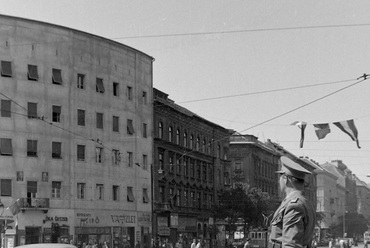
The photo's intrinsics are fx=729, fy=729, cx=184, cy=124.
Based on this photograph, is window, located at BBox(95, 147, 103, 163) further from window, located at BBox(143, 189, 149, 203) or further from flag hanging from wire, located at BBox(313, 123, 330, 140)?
flag hanging from wire, located at BBox(313, 123, 330, 140)

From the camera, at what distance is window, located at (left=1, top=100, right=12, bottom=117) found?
50.6m

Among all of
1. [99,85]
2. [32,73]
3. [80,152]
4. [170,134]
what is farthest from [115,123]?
[170,134]

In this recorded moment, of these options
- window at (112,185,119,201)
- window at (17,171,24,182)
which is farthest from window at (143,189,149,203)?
window at (17,171,24,182)

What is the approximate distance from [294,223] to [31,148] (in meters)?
47.0

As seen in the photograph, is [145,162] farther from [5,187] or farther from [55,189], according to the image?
[5,187]

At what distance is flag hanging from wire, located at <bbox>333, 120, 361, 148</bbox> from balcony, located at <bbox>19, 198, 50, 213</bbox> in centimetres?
3016

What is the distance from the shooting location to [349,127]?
25.0 meters

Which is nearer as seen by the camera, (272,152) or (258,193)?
(258,193)

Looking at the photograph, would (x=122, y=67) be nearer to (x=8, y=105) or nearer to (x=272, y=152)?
(x=8, y=105)

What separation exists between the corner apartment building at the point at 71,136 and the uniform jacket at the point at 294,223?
45.0m

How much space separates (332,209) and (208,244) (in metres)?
95.8

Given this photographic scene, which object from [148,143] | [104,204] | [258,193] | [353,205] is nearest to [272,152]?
[258,193]

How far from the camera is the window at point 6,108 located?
50609 mm

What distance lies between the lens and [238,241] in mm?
76812
